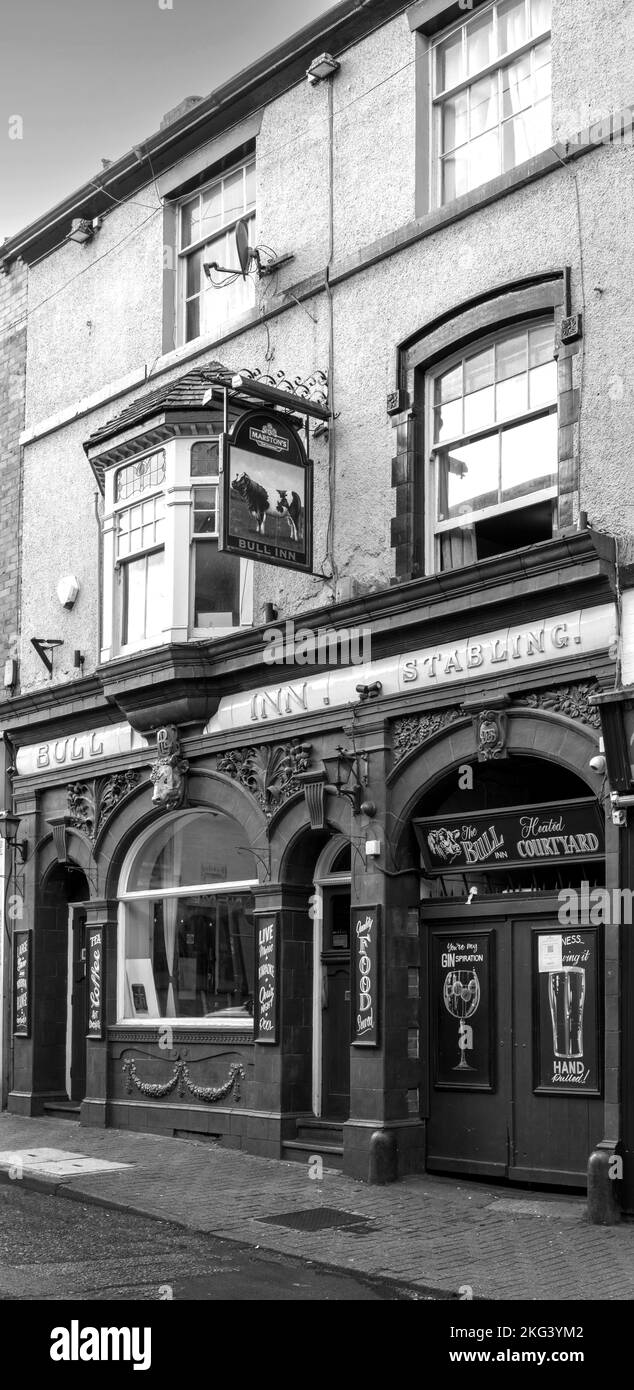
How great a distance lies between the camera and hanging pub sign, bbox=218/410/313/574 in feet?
46.1

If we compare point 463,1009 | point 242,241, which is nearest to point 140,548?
point 242,241

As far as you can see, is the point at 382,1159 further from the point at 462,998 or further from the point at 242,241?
the point at 242,241

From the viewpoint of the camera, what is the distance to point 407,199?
14672mm

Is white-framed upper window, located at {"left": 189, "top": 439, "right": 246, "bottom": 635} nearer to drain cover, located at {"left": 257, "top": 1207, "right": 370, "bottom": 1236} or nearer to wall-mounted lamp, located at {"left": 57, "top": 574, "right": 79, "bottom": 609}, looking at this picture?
wall-mounted lamp, located at {"left": 57, "top": 574, "right": 79, "bottom": 609}

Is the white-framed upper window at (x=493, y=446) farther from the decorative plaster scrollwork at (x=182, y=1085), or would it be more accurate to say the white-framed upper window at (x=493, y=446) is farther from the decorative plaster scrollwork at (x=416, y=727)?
the decorative plaster scrollwork at (x=182, y=1085)

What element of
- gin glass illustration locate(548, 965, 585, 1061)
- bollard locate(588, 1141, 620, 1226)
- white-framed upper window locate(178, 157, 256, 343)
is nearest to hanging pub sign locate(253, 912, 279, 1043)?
gin glass illustration locate(548, 965, 585, 1061)

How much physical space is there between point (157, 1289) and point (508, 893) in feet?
17.0

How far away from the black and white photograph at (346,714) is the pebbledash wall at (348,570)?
0.04 metres

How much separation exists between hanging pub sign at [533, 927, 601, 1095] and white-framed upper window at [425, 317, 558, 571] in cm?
350

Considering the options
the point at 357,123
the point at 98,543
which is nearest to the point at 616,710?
→ the point at 357,123

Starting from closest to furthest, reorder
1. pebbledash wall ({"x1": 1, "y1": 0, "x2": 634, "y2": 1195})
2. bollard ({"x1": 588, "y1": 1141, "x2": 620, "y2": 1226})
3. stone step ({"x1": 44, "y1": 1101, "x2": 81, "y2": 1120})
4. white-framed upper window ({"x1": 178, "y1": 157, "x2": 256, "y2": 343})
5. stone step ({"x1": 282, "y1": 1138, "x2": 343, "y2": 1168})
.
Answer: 1. bollard ({"x1": 588, "y1": 1141, "x2": 620, "y2": 1226})
2. pebbledash wall ({"x1": 1, "y1": 0, "x2": 634, "y2": 1195})
3. stone step ({"x1": 282, "y1": 1138, "x2": 343, "y2": 1168})
4. white-framed upper window ({"x1": 178, "y1": 157, "x2": 256, "y2": 343})
5. stone step ({"x1": 44, "y1": 1101, "x2": 81, "y2": 1120})

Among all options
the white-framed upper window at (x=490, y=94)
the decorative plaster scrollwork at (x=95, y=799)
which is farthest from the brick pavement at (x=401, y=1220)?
the white-framed upper window at (x=490, y=94)

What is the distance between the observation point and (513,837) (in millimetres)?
12758

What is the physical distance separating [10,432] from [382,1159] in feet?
39.2
